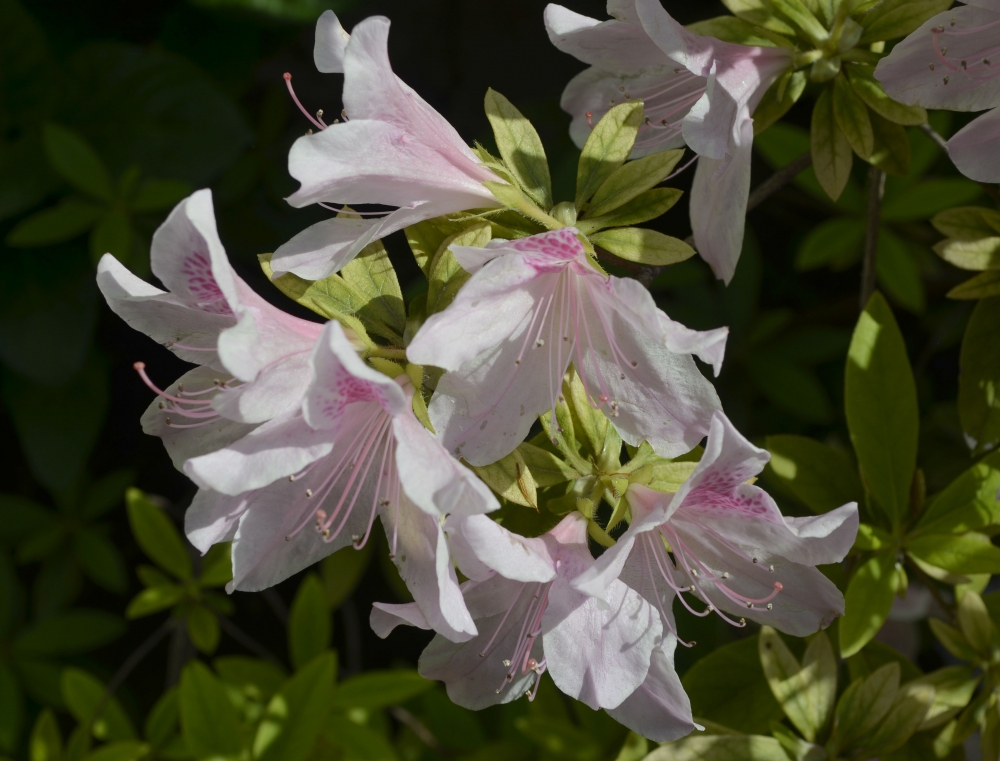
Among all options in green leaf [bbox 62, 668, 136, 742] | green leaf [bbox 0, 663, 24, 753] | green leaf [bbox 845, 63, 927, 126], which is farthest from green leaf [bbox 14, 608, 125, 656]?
green leaf [bbox 845, 63, 927, 126]

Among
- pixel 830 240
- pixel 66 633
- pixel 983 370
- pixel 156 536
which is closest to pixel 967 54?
pixel 983 370

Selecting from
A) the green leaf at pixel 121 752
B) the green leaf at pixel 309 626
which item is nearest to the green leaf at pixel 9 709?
the green leaf at pixel 121 752

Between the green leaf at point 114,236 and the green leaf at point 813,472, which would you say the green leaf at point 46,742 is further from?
the green leaf at point 813,472

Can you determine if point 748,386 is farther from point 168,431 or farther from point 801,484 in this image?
point 168,431

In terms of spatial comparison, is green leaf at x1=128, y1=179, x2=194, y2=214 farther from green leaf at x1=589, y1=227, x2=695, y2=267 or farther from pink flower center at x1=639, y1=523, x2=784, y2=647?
pink flower center at x1=639, y1=523, x2=784, y2=647

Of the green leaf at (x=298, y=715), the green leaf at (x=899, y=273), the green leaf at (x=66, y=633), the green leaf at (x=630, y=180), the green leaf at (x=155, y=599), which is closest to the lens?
the green leaf at (x=630, y=180)
